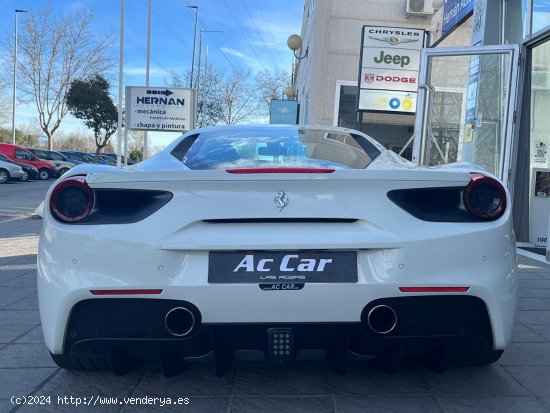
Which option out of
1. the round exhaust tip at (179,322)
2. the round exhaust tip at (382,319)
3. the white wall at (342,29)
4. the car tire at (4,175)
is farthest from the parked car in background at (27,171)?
the round exhaust tip at (382,319)

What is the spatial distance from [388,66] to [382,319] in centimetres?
1345

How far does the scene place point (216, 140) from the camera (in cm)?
334

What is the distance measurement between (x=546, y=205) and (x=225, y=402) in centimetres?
687

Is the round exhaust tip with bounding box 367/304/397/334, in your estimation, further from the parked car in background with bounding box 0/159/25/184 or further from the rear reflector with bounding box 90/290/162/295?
the parked car in background with bounding box 0/159/25/184

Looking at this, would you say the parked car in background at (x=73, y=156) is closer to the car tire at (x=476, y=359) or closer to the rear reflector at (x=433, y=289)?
the car tire at (x=476, y=359)

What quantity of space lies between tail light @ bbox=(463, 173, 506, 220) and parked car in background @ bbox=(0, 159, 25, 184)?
26911mm

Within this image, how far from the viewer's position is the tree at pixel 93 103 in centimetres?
3853

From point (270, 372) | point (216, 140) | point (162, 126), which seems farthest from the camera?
point (162, 126)

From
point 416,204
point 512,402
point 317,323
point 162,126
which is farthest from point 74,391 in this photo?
point 162,126

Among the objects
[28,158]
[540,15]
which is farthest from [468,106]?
[28,158]

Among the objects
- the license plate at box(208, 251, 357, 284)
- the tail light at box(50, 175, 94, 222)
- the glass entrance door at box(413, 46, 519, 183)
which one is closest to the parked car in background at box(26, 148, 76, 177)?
the glass entrance door at box(413, 46, 519, 183)

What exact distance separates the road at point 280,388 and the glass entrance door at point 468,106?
5.13 meters

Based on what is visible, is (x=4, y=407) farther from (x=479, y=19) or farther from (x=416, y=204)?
(x=479, y=19)

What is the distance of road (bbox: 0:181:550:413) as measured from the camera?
2.61 meters
